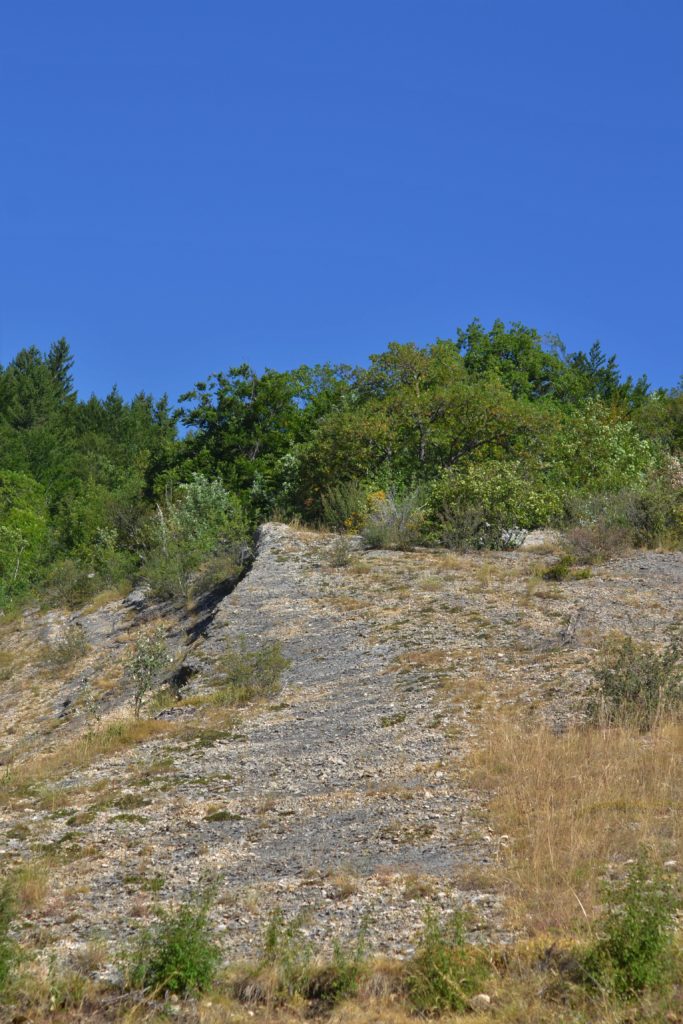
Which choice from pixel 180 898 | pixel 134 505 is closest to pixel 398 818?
pixel 180 898

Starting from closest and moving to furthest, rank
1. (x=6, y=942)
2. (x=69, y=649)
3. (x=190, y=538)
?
1. (x=6, y=942)
2. (x=69, y=649)
3. (x=190, y=538)

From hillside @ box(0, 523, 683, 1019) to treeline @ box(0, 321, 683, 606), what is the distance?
2.28 m

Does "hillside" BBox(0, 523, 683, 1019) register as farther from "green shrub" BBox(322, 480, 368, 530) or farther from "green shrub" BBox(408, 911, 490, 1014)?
"green shrub" BBox(322, 480, 368, 530)

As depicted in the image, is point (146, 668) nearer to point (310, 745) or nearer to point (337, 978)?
point (310, 745)

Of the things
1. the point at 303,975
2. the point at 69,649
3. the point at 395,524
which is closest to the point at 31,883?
the point at 303,975

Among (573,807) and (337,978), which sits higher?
(573,807)

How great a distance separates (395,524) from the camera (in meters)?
21.1

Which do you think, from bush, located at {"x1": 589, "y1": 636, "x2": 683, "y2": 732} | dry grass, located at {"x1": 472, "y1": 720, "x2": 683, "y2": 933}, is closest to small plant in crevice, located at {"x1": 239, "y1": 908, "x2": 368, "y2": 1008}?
dry grass, located at {"x1": 472, "y1": 720, "x2": 683, "y2": 933}

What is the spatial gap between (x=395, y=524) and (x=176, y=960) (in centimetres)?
1604

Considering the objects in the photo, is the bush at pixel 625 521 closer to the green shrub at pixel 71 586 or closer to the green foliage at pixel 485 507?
the green foliage at pixel 485 507

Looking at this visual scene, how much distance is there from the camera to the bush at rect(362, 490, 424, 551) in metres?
20.7

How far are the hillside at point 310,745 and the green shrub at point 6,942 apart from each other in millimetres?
172

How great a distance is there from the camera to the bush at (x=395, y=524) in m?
20.7

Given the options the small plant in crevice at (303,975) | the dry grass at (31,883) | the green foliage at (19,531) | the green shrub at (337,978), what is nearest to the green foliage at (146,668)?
the dry grass at (31,883)
